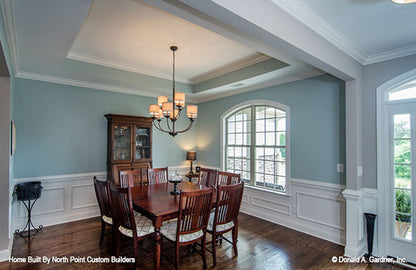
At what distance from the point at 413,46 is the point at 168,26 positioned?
2957 mm

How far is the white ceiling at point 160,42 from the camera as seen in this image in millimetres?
2002

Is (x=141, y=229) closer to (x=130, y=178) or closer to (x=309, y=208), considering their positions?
(x=130, y=178)

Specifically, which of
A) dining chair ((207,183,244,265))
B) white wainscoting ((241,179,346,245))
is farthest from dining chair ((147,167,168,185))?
white wainscoting ((241,179,346,245))

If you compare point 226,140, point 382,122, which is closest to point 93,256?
point 226,140

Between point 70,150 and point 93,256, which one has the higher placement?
point 70,150

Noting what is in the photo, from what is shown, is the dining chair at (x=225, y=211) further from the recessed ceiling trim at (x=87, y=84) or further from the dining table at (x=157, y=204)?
the recessed ceiling trim at (x=87, y=84)

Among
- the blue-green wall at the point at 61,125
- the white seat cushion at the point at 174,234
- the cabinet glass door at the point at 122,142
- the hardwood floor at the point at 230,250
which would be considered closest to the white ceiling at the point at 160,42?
the blue-green wall at the point at 61,125

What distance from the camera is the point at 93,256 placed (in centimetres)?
286

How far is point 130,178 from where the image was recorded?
12.2ft

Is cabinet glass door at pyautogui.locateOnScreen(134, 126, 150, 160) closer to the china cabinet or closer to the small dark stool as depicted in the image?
the china cabinet

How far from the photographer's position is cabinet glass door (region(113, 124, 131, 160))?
14.2 feet

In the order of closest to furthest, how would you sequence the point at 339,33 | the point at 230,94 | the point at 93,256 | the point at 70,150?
the point at 339,33, the point at 93,256, the point at 70,150, the point at 230,94

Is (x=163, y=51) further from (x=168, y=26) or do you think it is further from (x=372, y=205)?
(x=372, y=205)

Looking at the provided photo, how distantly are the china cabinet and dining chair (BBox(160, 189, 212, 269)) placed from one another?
1.90 m
